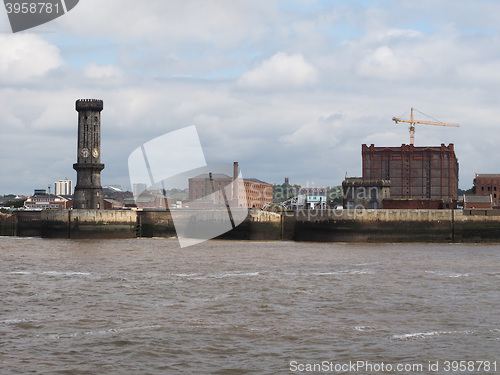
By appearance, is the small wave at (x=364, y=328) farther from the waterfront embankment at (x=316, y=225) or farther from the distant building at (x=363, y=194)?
the distant building at (x=363, y=194)

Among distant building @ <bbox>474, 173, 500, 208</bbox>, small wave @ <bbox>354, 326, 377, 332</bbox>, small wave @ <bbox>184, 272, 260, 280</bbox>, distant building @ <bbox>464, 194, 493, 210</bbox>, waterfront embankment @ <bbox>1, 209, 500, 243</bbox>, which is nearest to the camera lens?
small wave @ <bbox>354, 326, 377, 332</bbox>

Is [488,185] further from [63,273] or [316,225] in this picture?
[63,273]

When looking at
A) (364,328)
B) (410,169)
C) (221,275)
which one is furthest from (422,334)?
(410,169)

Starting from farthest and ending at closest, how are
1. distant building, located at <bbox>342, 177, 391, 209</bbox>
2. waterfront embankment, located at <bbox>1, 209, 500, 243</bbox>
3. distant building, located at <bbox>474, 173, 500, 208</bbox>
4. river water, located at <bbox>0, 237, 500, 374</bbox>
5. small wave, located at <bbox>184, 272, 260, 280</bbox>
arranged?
distant building, located at <bbox>474, 173, 500, 208</bbox>, distant building, located at <bbox>342, 177, 391, 209</bbox>, waterfront embankment, located at <bbox>1, 209, 500, 243</bbox>, small wave, located at <bbox>184, 272, 260, 280</bbox>, river water, located at <bbox>0, 237, 500, 374</bbox>

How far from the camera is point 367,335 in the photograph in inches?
777

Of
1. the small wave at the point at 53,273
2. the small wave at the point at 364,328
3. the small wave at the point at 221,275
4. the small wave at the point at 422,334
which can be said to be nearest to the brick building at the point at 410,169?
the small wave at the point at 221,275

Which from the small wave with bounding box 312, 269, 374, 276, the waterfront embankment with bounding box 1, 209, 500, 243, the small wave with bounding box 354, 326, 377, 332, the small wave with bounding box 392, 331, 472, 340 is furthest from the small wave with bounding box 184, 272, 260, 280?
the waterfront embankment with bounding box 1, 209, 500, 243

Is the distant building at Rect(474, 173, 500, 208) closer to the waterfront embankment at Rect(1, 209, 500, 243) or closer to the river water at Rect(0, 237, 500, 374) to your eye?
the waterfront embankment at Rect(1, 209, 500, 243)

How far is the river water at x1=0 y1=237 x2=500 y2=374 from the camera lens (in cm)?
1677

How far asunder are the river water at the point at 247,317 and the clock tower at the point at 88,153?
47.8 m

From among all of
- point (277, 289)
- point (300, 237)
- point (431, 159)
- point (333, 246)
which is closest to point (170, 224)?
point (300, 237)

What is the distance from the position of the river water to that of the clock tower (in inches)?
1884

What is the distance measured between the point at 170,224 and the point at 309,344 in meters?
63.1

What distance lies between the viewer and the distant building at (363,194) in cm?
8769
